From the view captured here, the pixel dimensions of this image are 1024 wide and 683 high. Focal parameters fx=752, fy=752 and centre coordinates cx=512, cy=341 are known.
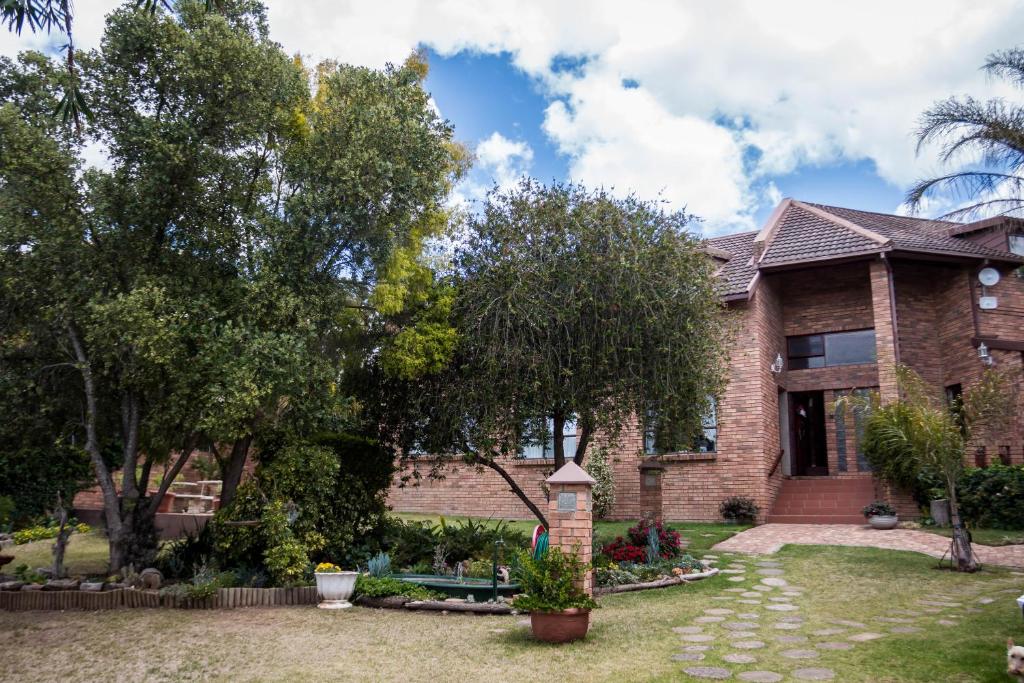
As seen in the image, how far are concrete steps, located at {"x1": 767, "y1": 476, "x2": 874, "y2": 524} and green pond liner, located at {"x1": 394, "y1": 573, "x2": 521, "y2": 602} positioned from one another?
372 inches

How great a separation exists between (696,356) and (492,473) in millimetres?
10003

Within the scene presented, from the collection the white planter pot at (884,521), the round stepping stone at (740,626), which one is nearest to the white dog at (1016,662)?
the round stepping stone at (740,626)

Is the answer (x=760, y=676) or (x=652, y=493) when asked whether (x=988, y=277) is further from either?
(x=760, y=676)

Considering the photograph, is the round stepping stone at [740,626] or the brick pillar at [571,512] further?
the brick pillar at [571,512]

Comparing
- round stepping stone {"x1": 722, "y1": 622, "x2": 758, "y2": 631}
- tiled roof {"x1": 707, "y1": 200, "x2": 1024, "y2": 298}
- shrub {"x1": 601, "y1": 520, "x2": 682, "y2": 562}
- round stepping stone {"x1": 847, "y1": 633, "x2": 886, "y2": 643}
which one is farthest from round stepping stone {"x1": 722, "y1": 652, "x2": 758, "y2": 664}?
tiled roof {"x1": 707, "y1": 200, "x2": 1024, "y2": 298}

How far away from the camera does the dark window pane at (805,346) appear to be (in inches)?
790

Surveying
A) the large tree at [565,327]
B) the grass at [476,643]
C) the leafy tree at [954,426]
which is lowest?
the grass at [476,643]

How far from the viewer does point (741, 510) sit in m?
17.0

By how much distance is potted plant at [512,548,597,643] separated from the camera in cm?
751

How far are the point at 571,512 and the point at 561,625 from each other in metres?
1.48

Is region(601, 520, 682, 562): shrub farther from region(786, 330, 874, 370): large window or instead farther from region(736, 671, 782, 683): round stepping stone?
region(786, 330, 874, 370): large window

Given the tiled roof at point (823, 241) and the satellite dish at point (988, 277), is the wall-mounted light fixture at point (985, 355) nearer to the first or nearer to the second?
the satellite dish at point (988, 277)

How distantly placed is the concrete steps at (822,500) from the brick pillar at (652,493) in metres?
5.33

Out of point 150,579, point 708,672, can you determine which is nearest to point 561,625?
point 708,672
